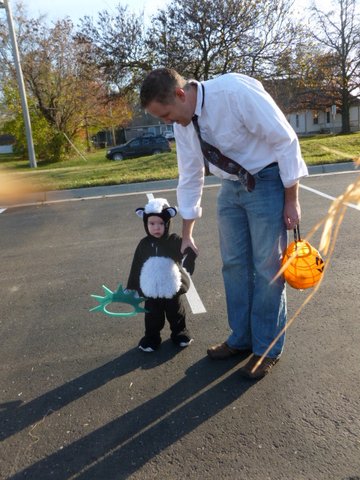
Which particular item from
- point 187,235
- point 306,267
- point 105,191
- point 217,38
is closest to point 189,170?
point 187,235

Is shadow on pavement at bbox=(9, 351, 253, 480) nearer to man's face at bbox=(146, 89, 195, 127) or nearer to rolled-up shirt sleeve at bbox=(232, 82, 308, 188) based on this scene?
rolled-up shirt sleeve at bbox=(232, 82, 308, 188)

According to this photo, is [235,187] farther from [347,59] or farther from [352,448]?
[347,59]

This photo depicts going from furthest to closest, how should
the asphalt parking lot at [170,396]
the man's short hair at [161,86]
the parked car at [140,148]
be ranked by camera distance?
the parked car at [140,148] → the man's short hair at [161,86] → the asphalt parking lot at [170,396]

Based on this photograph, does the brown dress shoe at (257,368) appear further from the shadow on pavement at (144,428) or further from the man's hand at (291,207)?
the man's hand at (291,207)

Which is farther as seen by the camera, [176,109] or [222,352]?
[222,352]

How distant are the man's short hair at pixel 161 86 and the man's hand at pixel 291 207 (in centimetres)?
80

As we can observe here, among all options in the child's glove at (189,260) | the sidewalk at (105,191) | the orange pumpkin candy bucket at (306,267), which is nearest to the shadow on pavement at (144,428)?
the child's glove at (189,260)

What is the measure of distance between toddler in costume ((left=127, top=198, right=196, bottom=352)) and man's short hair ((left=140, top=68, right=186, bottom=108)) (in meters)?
0.86

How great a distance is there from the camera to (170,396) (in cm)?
250

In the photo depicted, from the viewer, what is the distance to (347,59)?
2948cm

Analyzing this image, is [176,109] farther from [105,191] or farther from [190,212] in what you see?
[105,191]

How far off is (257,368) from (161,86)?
5.72 ft

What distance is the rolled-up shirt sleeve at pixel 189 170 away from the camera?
8.23 ft

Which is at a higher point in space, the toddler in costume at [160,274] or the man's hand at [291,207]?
the man's hand at [291,207]
